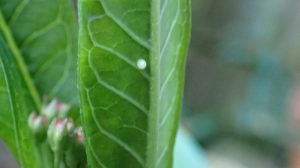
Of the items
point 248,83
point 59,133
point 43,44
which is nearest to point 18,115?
point 59,133

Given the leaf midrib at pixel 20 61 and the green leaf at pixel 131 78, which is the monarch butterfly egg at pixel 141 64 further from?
the leaf midrib at pixel 20 61

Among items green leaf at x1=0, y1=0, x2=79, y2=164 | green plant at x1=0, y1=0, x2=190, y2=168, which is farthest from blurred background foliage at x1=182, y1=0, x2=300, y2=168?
green plant at x1=0, y1=0, x2=190, y2=168

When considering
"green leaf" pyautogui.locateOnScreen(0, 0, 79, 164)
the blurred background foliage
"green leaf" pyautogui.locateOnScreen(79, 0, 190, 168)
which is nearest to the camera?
"green leaf" pyautogui.locateOnScreen(79, 0, 190, 168)

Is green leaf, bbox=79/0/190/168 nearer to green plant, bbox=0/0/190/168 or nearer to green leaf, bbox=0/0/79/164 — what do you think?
green plant, bbox=0/0/190/168

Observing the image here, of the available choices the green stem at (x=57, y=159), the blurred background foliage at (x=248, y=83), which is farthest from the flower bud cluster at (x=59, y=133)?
the blurred background foliage at (x=248, y=83)

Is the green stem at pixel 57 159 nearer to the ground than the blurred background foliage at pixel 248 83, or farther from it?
farther from it

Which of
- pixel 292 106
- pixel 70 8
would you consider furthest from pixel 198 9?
pixel 70 8
